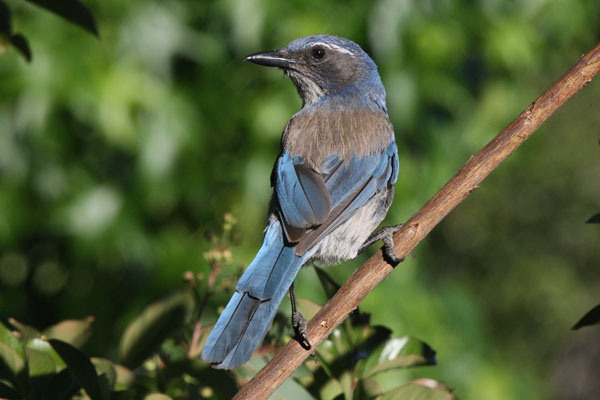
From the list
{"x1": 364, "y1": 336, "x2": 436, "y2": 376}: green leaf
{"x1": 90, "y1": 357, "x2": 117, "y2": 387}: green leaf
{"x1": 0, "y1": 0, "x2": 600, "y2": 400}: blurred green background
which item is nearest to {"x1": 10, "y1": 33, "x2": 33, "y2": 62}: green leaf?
{"x1": 90, "y1": 357, "x2": 117, "y2": 387}: green leaf

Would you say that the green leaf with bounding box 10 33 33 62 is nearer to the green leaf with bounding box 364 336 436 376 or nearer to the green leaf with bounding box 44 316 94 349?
the green leaf with bounding box 44 316 94 349

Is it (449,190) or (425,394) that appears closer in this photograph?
(425,394)

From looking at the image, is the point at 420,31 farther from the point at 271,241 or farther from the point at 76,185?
the point at 271,241

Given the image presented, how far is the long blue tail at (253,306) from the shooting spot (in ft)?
5.77

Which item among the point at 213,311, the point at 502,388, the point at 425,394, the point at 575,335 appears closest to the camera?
the point at 425,394

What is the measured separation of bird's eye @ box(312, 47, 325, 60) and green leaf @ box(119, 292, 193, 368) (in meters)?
1.74

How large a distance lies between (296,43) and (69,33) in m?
1.45

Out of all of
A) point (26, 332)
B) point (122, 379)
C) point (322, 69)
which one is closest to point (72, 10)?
point (26, 332)

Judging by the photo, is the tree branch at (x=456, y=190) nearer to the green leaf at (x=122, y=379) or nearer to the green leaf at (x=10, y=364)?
the green leaf at (x=122, y=379)

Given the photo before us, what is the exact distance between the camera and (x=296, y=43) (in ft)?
10.8

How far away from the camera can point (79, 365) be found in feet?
5.05

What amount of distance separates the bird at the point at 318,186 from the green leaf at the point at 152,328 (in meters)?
0.10

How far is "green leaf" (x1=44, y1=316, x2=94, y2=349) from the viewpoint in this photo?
1846 mm

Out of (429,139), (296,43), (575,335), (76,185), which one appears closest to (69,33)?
(76,185)
